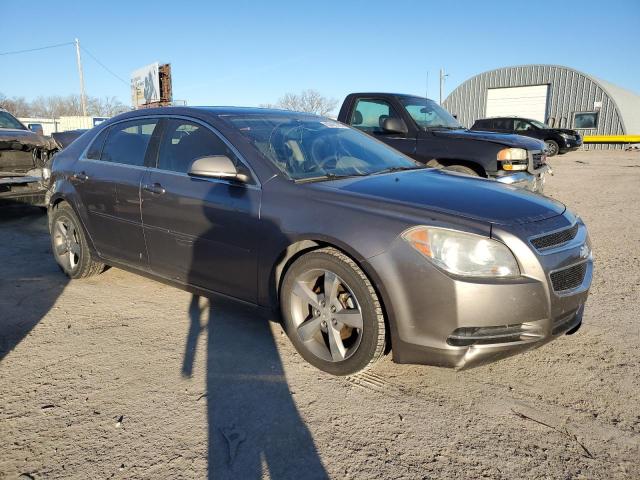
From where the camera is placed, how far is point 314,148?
3.78 metres

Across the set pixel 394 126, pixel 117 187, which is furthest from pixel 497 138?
pixel 117 187

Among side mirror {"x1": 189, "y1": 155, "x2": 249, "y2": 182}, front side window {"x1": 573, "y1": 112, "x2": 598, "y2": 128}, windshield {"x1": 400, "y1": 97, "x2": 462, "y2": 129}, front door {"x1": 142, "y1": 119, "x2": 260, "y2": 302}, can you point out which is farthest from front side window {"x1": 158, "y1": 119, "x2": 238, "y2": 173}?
front side window {"x1": 573, "y1": 112, "x2": 598, "y2": 128}

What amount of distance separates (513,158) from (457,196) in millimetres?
3938

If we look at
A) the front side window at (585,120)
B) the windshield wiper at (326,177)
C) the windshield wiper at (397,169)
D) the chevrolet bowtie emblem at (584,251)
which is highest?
the front side window at (585,120)

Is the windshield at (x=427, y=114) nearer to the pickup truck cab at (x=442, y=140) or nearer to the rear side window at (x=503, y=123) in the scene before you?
the pickup truck cab at (x=442, y=140)

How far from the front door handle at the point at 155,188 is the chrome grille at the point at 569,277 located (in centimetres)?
271

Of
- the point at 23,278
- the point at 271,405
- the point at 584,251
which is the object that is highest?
the point at 584,251

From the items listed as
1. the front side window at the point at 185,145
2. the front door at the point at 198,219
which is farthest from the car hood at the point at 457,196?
the front side window at the point at 185,145

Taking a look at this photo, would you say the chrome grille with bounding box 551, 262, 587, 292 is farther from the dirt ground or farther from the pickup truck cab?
the pickup truck cab

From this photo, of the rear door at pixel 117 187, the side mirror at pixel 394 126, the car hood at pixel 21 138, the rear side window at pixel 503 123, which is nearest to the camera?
the rear door at pixel 117 187

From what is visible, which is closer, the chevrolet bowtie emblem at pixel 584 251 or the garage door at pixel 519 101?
the chevrolet bowtie emblem at pixel 584 251

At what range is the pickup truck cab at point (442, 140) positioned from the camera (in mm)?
6469

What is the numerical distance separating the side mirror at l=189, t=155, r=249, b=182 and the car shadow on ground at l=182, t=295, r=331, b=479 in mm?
883

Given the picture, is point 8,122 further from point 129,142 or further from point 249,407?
point 249,407
